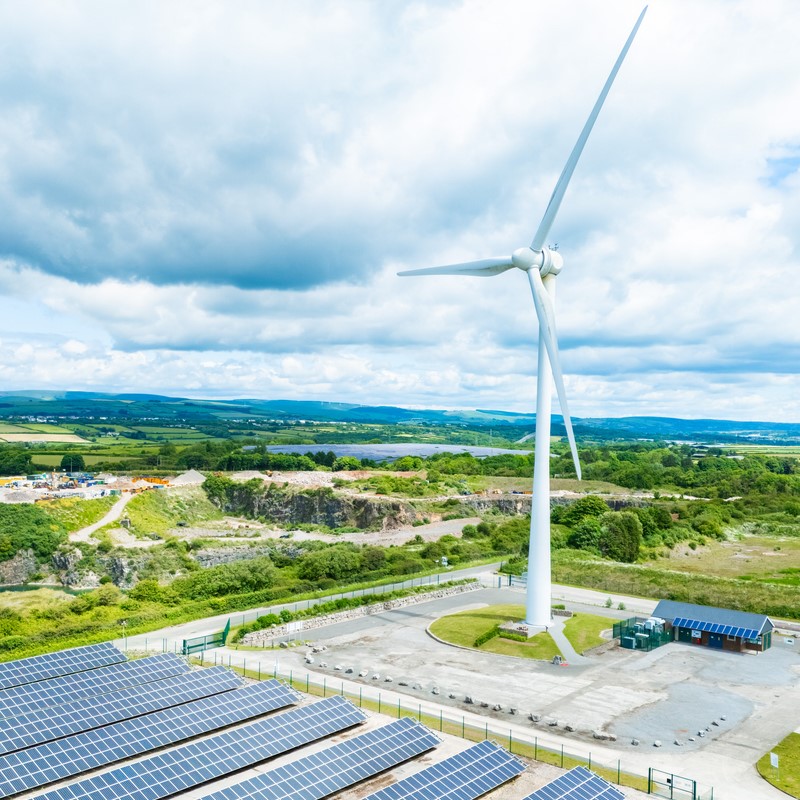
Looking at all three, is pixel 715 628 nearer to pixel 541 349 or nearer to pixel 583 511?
pixel 541 349

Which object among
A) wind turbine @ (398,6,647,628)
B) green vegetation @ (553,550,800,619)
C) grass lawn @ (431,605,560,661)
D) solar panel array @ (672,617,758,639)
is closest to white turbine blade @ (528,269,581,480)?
wind turbine @ (398,6,647,628)

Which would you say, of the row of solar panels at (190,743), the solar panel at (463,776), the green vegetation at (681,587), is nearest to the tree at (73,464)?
the green vegetation at (681,587)

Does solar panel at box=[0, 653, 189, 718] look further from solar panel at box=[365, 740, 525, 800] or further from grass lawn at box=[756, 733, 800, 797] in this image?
grass lawn at box=[756, 733, 800, 797]

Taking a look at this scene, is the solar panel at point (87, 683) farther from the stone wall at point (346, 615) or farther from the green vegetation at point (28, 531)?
the green vegetation at point (28, 531)

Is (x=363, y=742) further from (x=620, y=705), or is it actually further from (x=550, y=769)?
(x=620, y=705)

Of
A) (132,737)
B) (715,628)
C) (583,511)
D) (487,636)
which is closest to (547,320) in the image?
(487,636)

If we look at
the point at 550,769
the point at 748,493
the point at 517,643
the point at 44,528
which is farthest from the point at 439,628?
the point at 748,493

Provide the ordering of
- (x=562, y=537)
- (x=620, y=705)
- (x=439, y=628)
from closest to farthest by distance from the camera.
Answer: (x=620, y=705), (x=439, y=628), (x=562, y=537)

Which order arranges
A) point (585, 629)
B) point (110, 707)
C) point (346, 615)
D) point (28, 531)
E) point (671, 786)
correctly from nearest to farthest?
point (671, 786)
point (110, 707)
point (585, 629)
point (346, 615)
point (28, 531)
